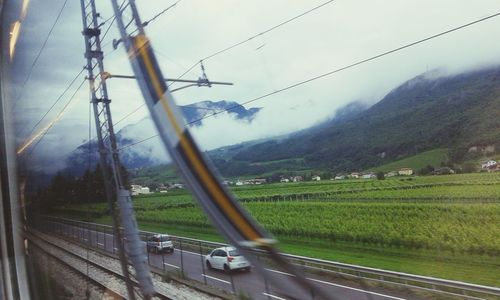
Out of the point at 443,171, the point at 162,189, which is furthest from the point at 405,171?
the point at 162,189

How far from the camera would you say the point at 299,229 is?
1.46 meters

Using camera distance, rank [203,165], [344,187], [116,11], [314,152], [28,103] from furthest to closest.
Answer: [28,103] → [344,187] → [314,152] → [116,11] → [203,165]

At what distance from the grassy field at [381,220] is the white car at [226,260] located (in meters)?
0.06

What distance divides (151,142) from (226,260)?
49cm

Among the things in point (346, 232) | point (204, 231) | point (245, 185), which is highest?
point (245, 185)

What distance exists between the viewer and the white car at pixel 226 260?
3.18ft

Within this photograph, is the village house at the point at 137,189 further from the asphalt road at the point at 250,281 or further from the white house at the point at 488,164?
the white house at the point at 488,164

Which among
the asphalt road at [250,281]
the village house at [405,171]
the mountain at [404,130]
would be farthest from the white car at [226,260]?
the village house at [405,171]

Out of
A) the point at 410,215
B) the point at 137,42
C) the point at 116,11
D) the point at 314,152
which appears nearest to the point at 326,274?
the point at 314,152

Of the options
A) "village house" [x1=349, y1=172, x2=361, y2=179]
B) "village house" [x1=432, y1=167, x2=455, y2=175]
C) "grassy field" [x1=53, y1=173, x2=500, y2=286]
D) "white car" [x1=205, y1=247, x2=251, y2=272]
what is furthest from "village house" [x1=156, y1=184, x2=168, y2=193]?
"village house" [x1=432, y1=167, x2=455, y2=175]

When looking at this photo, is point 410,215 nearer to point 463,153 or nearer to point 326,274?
point 463,153

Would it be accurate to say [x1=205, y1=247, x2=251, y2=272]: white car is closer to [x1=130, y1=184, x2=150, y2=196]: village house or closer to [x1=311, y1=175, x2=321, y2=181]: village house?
[x1=311, y1=175, x2=321, y2=181]: village house

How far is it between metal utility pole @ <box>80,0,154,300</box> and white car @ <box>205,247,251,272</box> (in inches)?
16.5

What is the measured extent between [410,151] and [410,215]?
0.23 metres
